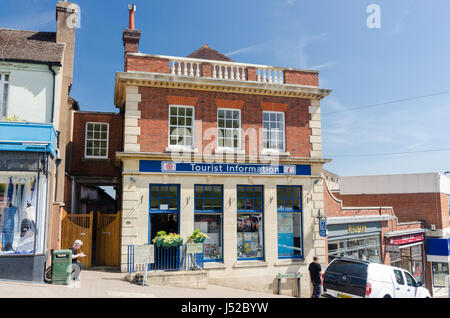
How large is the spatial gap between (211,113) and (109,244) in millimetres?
6735

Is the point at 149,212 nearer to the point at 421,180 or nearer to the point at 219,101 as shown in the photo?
the point at 219,101

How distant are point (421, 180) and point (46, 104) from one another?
22.6 meters

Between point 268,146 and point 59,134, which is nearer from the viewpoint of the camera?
point 59,134

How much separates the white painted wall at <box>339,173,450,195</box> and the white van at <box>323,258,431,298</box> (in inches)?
512

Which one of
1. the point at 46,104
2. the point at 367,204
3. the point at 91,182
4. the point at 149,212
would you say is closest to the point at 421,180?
the point at 367,204

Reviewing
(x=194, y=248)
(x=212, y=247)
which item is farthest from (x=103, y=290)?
(x=212, y=247)

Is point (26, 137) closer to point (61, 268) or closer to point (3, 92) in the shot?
point (3, 92)

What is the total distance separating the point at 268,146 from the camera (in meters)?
15.6

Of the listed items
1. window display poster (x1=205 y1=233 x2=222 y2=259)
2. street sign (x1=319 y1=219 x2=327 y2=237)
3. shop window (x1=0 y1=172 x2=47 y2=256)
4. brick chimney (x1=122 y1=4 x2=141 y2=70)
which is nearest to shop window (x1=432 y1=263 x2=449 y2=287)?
street sign (x1=319 y1=219 x2=327 y2=237)

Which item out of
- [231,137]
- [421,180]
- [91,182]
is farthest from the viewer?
[421,180]

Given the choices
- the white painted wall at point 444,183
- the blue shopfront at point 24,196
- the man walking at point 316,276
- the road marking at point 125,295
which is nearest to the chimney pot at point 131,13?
the blue shopfront at point 24,196

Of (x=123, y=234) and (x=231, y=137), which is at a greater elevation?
Result: (x=231, y=137)

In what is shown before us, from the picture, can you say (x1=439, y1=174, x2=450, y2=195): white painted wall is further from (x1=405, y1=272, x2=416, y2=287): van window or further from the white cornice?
(x1=405, y1=272, x2=416, y2=287): van window

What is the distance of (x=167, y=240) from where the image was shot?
13.1 metres
